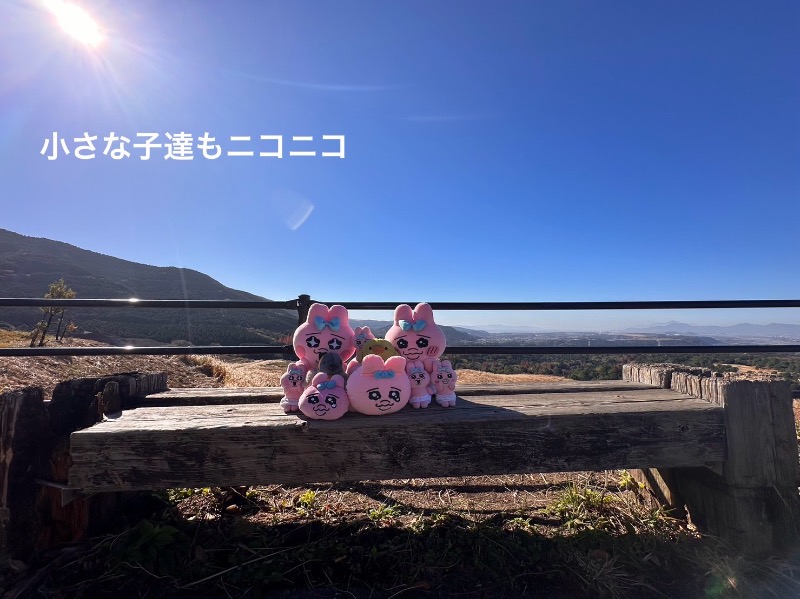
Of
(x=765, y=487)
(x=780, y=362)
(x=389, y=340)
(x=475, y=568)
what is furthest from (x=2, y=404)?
(x=780, y=362)

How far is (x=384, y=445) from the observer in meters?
1.65

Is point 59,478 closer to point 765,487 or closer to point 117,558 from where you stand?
point 117,558

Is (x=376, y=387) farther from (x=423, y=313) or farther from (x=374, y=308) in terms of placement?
(x=374, y=308)

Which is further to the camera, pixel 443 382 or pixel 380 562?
pixel 443 382

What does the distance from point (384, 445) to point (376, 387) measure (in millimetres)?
241

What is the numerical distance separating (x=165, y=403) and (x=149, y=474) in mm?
656

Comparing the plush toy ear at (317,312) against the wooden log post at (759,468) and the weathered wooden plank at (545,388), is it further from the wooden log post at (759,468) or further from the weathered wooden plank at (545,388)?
the wooden log post at (759,468)

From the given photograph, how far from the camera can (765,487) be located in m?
1.76

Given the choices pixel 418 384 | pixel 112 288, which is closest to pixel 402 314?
pixel 418 384

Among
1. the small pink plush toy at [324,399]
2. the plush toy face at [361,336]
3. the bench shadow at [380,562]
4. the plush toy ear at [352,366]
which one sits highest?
the plush toy face at [361,336]

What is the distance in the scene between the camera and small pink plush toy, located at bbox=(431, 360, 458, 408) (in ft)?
6.38

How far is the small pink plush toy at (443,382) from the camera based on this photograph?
195 cm

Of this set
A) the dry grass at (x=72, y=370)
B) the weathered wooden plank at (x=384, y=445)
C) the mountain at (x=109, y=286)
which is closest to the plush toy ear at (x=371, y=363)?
the weathered wooden plank at (x=384, y=445)

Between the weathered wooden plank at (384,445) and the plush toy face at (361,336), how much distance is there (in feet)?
1.21
